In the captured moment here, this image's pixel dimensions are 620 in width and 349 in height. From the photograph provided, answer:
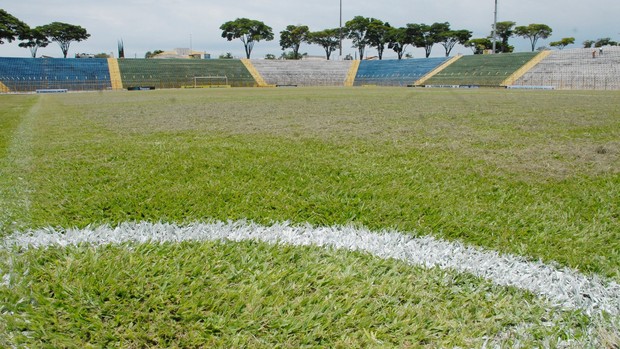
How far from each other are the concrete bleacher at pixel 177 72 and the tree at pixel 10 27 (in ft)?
51.2

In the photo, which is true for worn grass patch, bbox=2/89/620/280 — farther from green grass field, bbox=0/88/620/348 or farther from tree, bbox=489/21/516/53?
tree, bbox=489/21/516/53

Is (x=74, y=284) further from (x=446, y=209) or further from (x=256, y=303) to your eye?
(x=446, y=209)

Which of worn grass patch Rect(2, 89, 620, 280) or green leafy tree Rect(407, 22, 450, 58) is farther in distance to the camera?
green leafy tree Rect(407, 22, 450, 58)

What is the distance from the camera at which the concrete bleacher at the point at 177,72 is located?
43406 mm

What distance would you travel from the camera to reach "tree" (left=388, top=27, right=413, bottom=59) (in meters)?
65.4

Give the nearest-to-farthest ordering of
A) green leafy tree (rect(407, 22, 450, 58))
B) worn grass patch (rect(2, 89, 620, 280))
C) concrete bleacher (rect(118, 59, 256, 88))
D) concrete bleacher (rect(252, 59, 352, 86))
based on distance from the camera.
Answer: worn grass patch (rect(2, 89, 620, 280))
concrete bleacher (rect(118, 59, 256, 88))
concrete bleacher (rect(252, 59, 352, 86))
green leafy tree (rect(407, 22, 450, 58))

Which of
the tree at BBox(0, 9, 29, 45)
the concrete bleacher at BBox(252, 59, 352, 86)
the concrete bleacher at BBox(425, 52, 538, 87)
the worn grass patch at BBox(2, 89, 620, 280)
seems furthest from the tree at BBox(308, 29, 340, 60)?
the worn grass patch at BBox(2, 89, 620, 280)

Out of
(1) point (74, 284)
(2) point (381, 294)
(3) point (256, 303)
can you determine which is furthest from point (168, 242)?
(2) point (381, 294)

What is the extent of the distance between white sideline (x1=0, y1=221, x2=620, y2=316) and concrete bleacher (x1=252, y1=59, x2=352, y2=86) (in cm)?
4918

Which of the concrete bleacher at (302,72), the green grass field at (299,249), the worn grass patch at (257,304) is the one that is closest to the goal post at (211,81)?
the concrete bleacher at (302,72)

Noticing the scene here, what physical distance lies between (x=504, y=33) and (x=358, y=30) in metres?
26.1

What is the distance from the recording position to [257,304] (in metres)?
1.33

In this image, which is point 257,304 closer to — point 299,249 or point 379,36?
point 299,249

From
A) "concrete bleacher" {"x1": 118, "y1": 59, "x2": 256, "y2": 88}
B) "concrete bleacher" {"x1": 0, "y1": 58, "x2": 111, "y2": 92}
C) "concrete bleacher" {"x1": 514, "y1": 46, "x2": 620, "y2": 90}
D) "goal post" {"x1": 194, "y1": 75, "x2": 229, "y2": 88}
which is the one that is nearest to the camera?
"concrete bleacher" {"x1": 514, "y1": 46, "x2": 620, "y2": 90}
